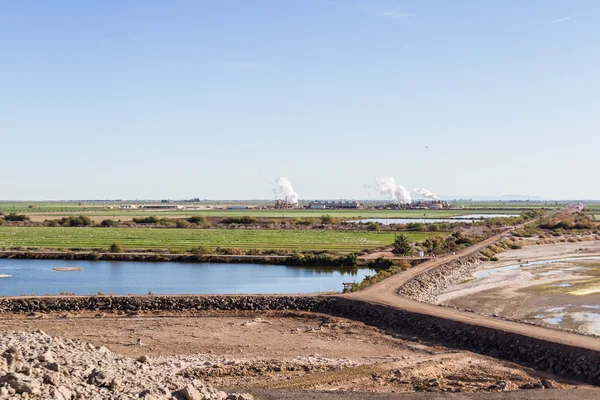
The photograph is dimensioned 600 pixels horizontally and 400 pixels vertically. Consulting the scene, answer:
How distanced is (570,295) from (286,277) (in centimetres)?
2253

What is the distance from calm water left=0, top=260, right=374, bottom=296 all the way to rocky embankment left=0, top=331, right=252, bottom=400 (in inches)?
1032

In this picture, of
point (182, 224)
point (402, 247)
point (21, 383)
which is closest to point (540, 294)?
point (402, 247)

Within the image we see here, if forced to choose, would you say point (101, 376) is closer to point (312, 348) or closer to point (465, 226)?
point (312, 348)

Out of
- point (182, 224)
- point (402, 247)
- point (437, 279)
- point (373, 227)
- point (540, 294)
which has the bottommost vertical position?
point (540, 294)

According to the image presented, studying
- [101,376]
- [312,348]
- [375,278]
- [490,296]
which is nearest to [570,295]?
[490,296]

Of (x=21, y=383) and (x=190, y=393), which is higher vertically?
(x=21, y=383)

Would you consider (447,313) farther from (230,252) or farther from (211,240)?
(211,240)

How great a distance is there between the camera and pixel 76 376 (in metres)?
17.1

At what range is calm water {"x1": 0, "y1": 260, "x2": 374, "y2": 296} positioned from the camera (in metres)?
47.4

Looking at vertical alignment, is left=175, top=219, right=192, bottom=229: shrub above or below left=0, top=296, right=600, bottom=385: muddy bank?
above

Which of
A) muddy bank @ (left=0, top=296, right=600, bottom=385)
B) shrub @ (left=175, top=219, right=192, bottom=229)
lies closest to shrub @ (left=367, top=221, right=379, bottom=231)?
shrub @ (left=175, top=219, right=192, bottom=229)

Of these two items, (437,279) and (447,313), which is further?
(437,279)

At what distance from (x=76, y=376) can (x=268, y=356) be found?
10808 mm

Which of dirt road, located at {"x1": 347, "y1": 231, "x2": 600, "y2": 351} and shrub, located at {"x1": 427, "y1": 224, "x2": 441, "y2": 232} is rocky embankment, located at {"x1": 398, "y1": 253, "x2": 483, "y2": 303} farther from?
shrub, located at {"x1": 427, "y1": 224, "x2": 441, "y2": 232}
